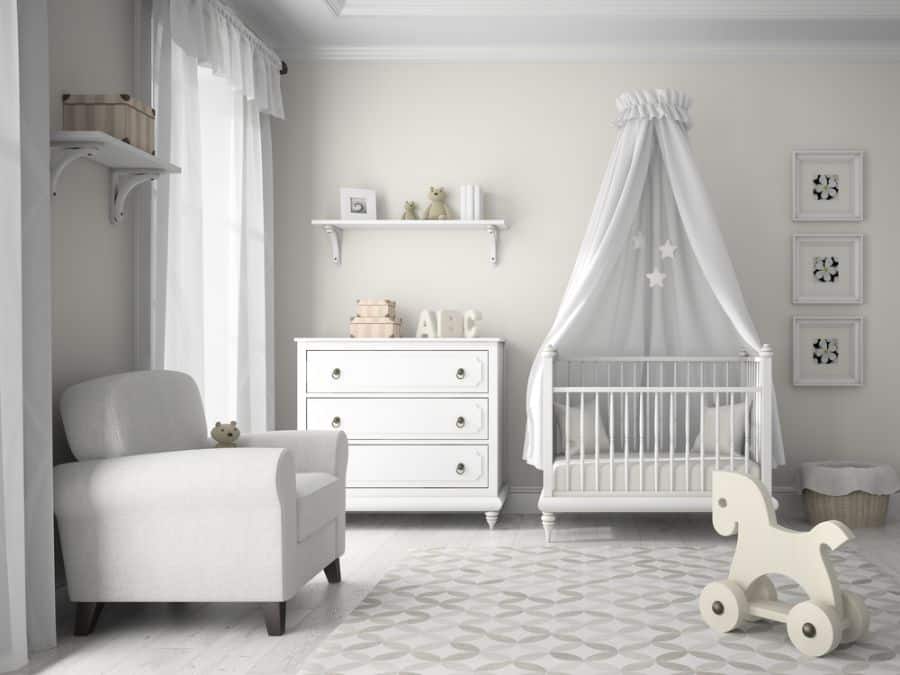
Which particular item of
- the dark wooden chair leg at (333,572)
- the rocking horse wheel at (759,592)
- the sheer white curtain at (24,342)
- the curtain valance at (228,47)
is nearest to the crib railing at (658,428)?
the dark wooden chair leg at (333,572)

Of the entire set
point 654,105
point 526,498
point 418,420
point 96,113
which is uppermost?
point 654,105

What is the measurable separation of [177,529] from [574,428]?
209 cm

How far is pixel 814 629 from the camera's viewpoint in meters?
2.53

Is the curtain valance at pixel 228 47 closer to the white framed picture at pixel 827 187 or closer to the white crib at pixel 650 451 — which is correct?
the white crib at pixel 650 451

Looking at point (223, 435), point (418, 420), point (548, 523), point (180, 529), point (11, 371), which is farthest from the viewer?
point (418, 420)

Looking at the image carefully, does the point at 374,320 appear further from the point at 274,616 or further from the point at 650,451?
the point at 274,616

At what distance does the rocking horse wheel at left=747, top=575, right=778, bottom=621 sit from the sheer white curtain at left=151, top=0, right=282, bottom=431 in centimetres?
212

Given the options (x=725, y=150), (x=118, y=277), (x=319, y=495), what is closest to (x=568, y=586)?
(x=319, y=495)

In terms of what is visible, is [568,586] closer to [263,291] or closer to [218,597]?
[218,597]

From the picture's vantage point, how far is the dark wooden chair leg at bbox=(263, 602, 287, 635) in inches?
107

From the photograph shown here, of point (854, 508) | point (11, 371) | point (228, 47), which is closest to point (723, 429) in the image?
point (854, 508)

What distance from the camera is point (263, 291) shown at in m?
4.57

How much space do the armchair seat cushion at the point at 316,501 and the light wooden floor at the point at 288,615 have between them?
0.27 metres

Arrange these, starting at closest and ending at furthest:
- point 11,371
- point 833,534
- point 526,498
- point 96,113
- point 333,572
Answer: point 11,371, point 833,534, point 96,113, point 333,572, point 526,498
